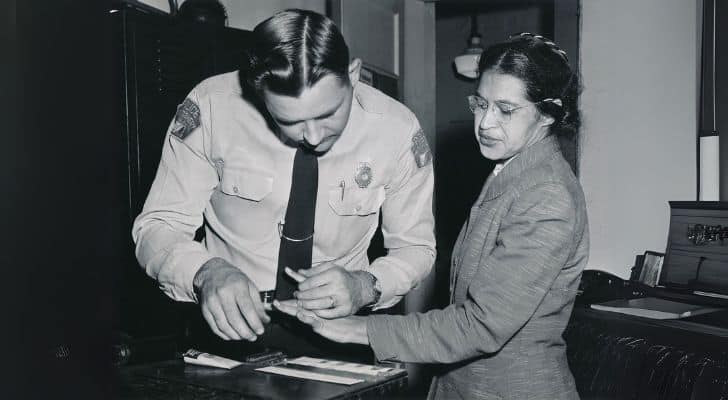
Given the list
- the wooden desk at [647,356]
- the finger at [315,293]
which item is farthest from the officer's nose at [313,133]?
the wooden desk at [647,356]

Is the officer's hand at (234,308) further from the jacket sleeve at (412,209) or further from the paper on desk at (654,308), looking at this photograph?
the paper on desk at (654,308)

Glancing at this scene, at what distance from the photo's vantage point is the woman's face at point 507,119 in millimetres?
1671

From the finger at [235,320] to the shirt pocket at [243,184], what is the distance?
0.53 metres

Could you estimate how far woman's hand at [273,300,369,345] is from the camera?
58.1 inches

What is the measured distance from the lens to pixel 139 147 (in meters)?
2.40

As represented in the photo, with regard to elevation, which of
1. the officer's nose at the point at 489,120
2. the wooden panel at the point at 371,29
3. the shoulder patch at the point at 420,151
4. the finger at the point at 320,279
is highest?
the wooden panel at the point at 371,29

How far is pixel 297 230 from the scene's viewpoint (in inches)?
72.3

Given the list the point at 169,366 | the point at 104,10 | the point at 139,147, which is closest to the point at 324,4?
the point at 139,147

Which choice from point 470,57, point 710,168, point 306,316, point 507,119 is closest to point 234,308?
point 306,316

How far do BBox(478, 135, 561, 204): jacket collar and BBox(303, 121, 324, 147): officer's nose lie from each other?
17.8 inches

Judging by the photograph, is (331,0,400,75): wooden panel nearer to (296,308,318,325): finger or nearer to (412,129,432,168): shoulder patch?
(412,129,432,168): shoulder patch

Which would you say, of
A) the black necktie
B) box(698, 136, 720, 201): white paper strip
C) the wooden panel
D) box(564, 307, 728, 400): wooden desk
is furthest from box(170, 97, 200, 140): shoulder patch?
box(698, 136, 720, 201): white paper strip

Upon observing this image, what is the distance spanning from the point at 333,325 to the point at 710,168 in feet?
7.55

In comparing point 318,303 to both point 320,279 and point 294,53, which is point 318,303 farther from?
point 294,53
